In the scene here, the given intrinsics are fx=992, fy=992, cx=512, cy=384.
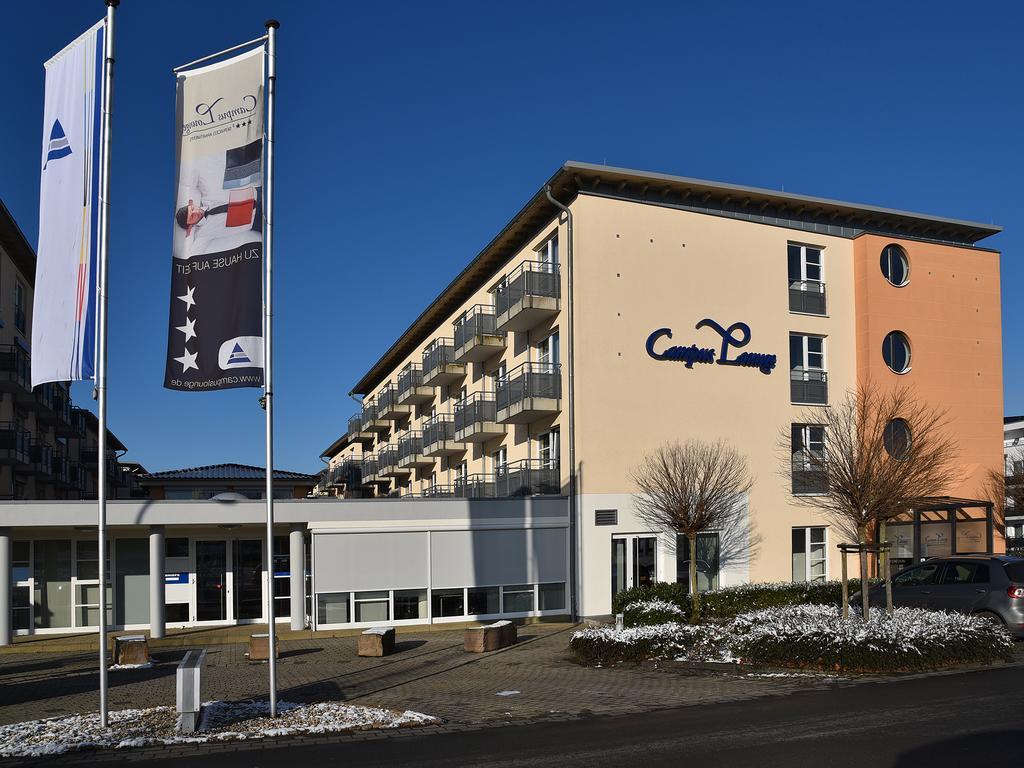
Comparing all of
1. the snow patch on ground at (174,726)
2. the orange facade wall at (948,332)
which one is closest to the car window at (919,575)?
the orange facade wall at (948,332)

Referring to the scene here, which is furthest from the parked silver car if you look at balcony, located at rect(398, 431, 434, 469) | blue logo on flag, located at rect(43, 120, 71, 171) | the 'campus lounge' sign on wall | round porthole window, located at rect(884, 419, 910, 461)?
balcony, located at rect(398, 431, 434, 469)

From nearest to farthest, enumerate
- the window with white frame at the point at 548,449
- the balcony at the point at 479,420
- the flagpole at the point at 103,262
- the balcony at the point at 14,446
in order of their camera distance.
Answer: the flagpole at the point at 103,262 < the window with white frame at the point at 548,449 < the balcony at the point at 479,420 < the balcony at the point at 14,446

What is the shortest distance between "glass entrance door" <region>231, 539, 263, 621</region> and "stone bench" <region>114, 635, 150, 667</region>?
664 centimetres

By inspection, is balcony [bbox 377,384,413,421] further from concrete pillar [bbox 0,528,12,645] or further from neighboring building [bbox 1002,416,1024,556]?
neighboring building [bbox 1002,416,1024,556]

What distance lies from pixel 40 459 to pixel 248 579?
21.5m

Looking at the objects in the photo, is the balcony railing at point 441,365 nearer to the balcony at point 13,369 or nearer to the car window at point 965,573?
the balcony at point 13,369

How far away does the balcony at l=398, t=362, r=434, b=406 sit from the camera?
42.7 metres

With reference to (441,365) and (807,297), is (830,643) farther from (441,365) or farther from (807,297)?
(441,365)

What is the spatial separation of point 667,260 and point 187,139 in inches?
694

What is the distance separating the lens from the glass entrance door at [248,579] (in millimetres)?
24844

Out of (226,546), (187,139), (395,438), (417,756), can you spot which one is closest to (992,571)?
(417,756)

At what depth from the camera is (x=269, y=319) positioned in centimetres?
1169

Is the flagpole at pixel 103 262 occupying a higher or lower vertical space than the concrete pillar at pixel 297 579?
higher

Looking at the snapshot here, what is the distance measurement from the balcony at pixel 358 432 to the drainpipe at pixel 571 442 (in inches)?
1264
